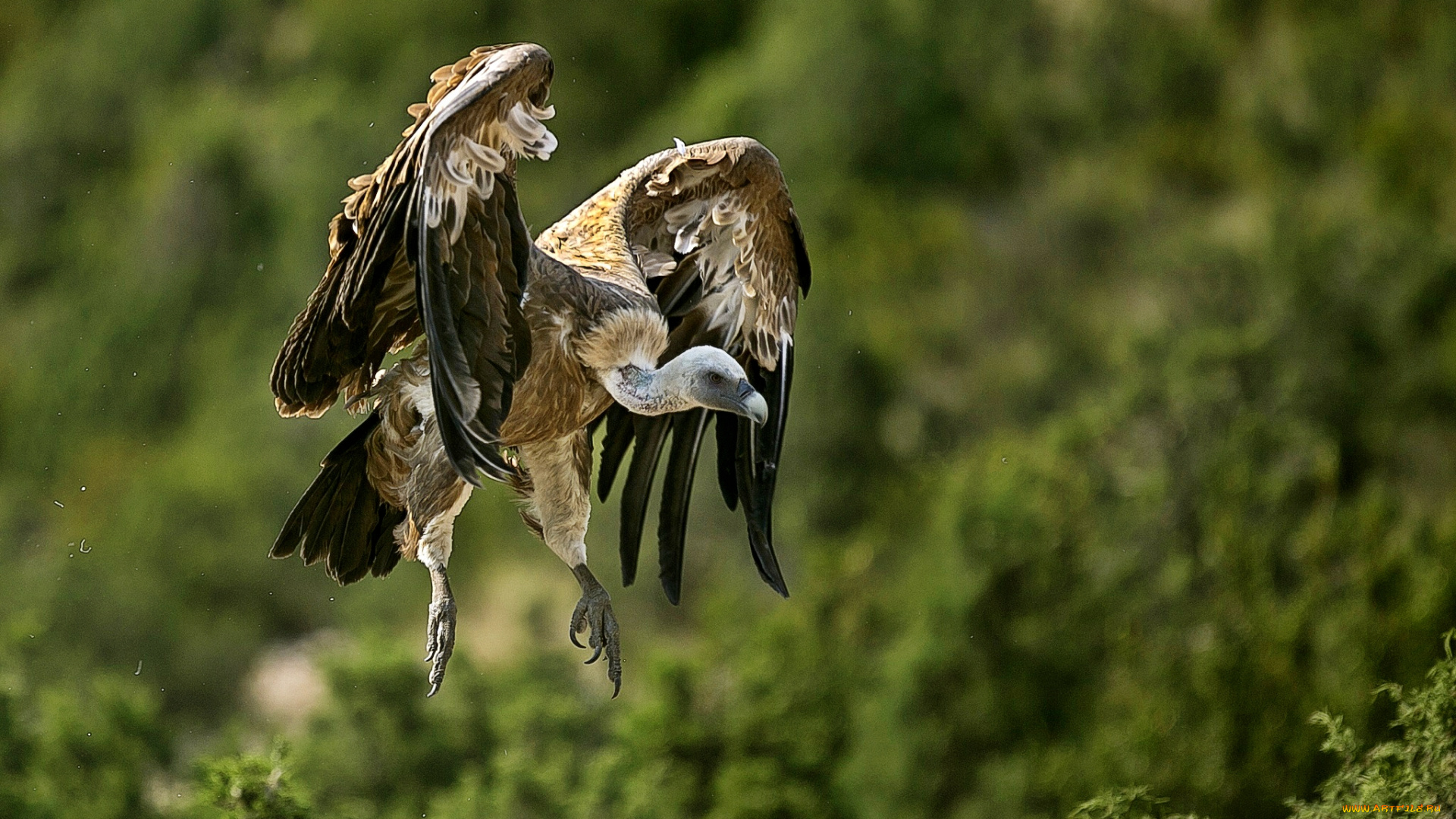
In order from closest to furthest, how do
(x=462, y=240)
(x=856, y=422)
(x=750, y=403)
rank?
(x=462, y=240) < (x=750, y=403) < (x=856, y=422)

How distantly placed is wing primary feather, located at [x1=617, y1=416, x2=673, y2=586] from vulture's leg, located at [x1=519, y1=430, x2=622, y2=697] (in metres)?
0.64

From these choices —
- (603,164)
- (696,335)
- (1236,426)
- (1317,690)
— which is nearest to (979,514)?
(1236,426)

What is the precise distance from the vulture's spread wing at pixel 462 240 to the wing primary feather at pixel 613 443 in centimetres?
153

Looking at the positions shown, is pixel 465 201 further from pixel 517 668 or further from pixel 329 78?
pixel 329 78

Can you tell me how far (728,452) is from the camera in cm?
667

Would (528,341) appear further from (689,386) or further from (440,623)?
(440,623)

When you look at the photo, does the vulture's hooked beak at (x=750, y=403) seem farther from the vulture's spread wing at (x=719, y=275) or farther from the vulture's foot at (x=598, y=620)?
the vulture's foot at (x=598, y=620)

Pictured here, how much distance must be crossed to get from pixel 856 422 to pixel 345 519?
1779 centimetres

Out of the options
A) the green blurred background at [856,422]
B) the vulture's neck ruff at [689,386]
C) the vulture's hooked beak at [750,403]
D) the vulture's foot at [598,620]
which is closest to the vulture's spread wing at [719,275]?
the vulture's foot at [598,620]

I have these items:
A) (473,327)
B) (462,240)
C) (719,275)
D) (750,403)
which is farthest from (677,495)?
(462,240)

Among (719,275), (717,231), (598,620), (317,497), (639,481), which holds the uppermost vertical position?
(717,231)

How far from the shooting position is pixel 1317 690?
14.1 meters

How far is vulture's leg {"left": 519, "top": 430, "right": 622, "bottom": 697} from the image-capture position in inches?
237

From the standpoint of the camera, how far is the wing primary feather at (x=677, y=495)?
6535 mm
